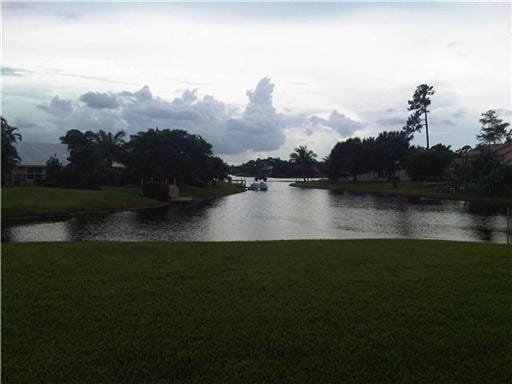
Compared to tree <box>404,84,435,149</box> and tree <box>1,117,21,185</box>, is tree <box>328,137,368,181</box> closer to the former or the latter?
tree <box>404,84,435,149</box>

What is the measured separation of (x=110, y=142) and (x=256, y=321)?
76620mm

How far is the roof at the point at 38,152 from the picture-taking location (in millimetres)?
59844

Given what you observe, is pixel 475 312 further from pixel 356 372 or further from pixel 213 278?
pixel 213 278

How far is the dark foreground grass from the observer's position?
4.89 metres

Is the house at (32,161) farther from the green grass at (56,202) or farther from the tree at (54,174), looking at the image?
the green grass at (56,202)

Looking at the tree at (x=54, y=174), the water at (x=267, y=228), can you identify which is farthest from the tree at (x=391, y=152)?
the tree at (x=54, y=174)

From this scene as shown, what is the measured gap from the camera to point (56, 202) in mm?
39375

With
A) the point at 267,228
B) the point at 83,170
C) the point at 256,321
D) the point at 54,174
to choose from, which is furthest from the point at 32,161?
the point at 256,321

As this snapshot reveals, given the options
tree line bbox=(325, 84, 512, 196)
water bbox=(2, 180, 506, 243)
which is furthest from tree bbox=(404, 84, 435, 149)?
water bbox=(2, 180, 506, 243)

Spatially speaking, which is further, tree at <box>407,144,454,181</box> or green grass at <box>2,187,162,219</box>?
tree at <box>407,144,454,181</box>

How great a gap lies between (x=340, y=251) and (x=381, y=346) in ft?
21.2

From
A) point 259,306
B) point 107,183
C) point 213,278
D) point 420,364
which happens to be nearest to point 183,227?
point 213,278

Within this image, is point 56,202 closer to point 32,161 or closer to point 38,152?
point 32,161

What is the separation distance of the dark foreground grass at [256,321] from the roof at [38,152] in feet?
180
